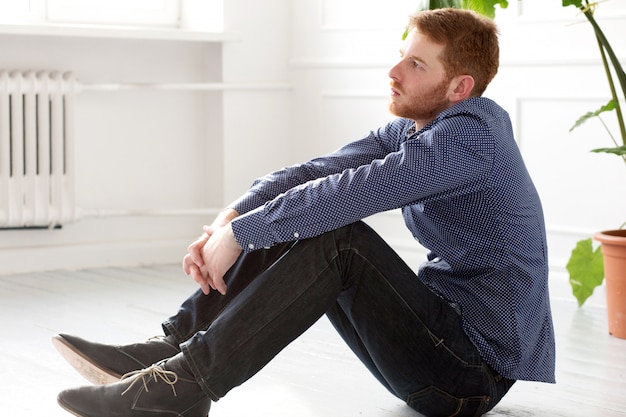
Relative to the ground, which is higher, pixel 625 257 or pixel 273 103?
pixel 273 103

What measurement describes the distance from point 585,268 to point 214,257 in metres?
1.54

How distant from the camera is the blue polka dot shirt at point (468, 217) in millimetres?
1733

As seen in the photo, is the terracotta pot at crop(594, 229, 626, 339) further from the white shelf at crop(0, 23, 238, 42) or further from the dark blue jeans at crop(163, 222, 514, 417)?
the white shelf at crop(0, 23, 238, 42)

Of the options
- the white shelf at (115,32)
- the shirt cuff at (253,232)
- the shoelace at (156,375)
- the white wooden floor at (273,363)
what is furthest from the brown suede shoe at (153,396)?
the white shelf at (115,32)

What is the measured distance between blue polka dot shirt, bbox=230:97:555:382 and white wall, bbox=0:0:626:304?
1635 mm

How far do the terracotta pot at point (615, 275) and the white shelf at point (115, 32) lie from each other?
181cm

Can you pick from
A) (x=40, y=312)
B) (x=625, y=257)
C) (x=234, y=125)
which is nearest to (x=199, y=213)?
(x=234, y=125)

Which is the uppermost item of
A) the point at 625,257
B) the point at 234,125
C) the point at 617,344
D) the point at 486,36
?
the point at 486,36

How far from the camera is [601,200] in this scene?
10.6ft

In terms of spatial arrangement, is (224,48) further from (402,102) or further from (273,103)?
(402,102)

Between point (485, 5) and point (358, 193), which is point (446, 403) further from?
point (485, 5)

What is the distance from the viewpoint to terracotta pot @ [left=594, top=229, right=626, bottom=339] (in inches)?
110

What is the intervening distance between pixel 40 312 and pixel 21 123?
0.86 m

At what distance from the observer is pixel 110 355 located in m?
A: 1.86
